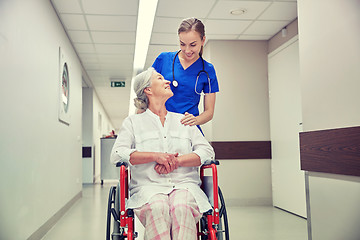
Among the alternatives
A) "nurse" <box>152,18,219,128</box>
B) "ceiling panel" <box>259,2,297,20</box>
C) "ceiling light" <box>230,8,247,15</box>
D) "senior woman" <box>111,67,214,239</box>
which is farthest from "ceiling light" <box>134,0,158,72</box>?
"senior woman" <box>111,67,214,239</box>

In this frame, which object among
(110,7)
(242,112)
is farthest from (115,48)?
(242,112)

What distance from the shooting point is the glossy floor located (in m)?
3.50

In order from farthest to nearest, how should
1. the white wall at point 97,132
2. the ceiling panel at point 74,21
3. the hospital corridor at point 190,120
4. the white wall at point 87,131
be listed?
the white wall at point 97,132 → the white wall at point 87,131 → the ceiling panel at point 74,21 → the hospital corridor at point 190,120

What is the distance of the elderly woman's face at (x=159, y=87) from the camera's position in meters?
2.02

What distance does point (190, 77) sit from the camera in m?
2.24

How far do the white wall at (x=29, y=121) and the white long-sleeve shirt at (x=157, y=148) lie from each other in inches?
40.5

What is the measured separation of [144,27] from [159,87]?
10.8 ft

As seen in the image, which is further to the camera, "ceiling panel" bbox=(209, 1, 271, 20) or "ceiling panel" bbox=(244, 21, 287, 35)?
"ceiling panel" bbox=(244, 21, 287, 35)

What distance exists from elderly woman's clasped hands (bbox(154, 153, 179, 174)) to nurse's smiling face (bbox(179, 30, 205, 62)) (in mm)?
693

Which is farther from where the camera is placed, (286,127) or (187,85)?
(286,127)

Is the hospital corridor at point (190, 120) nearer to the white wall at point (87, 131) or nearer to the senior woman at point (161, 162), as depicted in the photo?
the senior woman at point (161, 162)

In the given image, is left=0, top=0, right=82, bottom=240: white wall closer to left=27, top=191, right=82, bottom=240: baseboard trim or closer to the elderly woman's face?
left=27, top=191, right=82, bottom=240: baseboard trim

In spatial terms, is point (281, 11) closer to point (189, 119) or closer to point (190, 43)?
point (190, 43)

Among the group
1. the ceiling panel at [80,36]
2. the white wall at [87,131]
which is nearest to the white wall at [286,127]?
the ceiling panel at [80,36]
